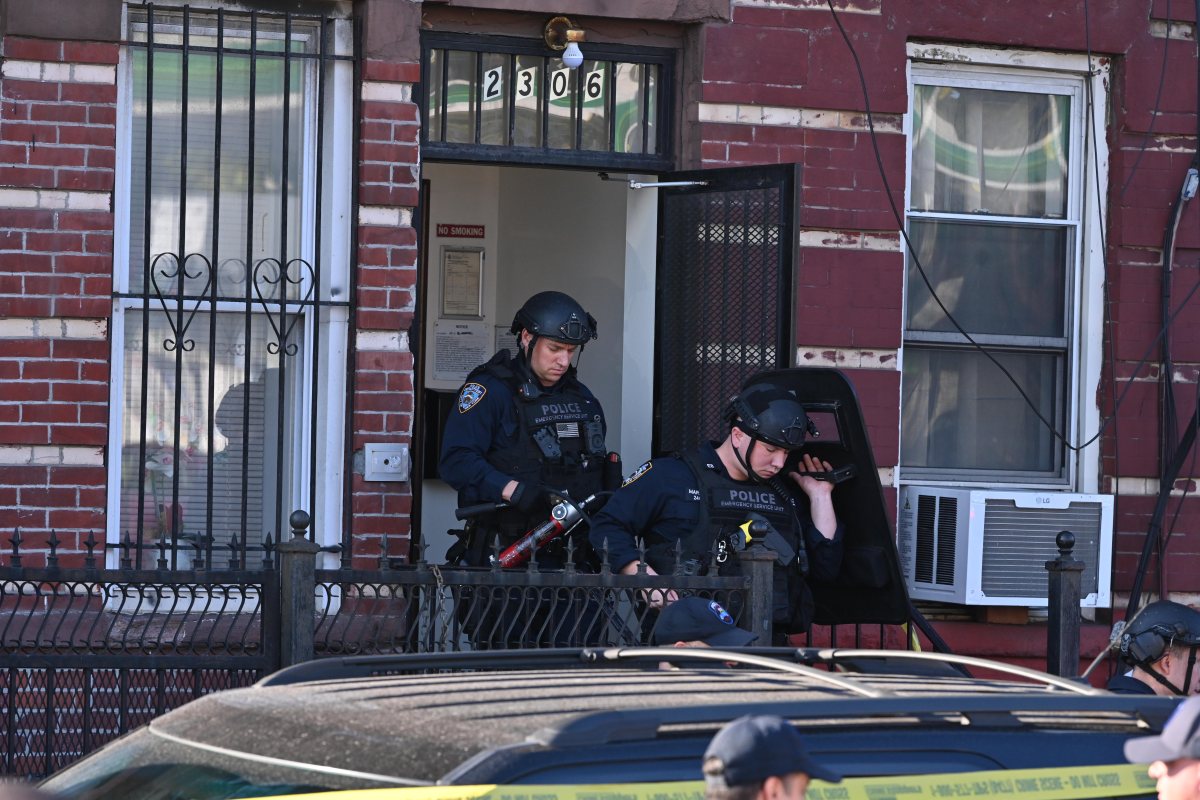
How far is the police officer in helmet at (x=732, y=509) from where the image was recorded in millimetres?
6812

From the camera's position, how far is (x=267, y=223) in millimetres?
7641

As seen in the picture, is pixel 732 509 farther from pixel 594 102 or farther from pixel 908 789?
pixel 908 789

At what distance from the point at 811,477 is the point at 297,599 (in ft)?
7.38

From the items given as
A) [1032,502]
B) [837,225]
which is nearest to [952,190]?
[837,225]

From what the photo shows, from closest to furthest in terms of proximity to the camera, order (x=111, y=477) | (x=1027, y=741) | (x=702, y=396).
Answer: (x=1027, y=741) < (x=111, y=477) < (x=702, y=396)

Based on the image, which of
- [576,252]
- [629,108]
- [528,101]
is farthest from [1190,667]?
[576,252]

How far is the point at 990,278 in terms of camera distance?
28.3 feet

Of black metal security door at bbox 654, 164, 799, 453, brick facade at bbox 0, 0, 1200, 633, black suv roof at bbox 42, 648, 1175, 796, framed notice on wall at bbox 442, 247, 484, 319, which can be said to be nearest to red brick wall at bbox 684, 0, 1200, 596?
brick facade at bbox 0, 0, 1200, 633

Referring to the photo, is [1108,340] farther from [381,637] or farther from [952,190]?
[381,637]

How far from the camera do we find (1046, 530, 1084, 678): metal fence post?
7.11m

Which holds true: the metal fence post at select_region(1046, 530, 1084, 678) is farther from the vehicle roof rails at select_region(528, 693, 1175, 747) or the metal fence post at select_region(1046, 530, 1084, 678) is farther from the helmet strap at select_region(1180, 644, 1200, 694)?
the vehicle roof rails at select_region(528, 693, 1175, 747)

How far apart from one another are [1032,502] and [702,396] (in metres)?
1.61

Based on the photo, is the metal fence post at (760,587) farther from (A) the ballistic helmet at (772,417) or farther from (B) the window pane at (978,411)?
(B) the window pane at (978,411)

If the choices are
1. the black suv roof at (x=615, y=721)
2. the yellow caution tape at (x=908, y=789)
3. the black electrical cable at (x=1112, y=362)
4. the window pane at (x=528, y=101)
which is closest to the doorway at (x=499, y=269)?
the window pane at (x=528, y=101)
